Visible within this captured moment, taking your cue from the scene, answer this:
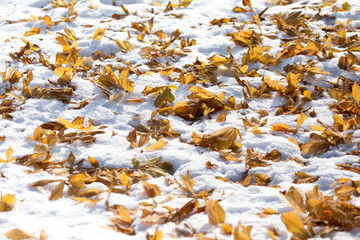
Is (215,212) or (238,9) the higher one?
(238,9)

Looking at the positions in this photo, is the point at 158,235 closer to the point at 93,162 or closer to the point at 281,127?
the point at 93,162

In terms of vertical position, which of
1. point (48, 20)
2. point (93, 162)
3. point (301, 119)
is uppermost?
point (48, 20)

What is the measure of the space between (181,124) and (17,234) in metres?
0.91

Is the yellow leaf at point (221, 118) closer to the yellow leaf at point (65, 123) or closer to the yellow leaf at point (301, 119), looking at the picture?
the yellow leaf at point (301, 119)

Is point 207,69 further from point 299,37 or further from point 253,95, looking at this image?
point 299,37

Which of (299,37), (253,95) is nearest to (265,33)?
(299,37)

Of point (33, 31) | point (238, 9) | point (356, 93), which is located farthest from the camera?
point (238, 9)

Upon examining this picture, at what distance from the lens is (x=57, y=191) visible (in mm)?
1240

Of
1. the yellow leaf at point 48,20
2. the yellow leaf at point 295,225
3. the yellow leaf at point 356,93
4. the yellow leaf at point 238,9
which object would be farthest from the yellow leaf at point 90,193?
the yellow leaf at point 238,9

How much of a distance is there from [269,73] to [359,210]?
117cm

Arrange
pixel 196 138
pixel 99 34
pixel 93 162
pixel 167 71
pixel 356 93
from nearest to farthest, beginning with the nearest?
1. pixel 93 162
2. pixel 196 138
3. pixel 356 93
4. pixel 167 71
5. pixel 99 34

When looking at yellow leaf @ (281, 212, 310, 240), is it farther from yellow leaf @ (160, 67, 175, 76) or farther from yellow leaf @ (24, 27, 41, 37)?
yellow leaf @ (24, 27, 41, 37)

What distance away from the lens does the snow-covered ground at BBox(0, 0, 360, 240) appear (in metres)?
1.10

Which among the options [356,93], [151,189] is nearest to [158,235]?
[151,189]
